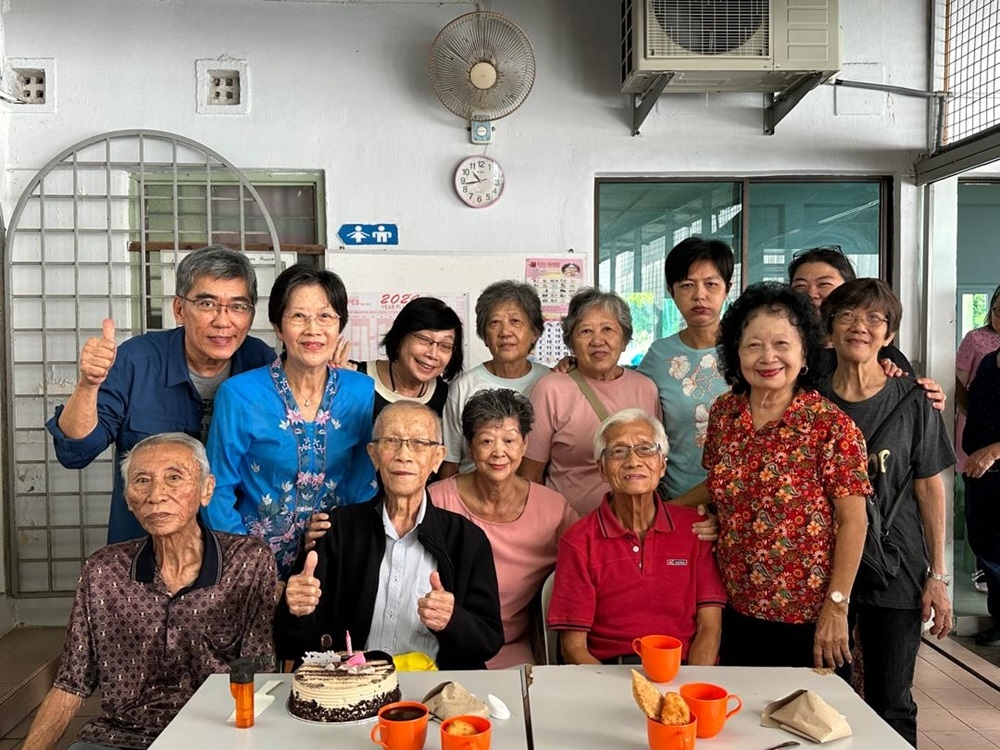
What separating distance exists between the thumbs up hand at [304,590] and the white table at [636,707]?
0.52 m

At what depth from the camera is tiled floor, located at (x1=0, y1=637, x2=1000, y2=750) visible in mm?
3057

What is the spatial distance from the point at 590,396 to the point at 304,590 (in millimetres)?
1200

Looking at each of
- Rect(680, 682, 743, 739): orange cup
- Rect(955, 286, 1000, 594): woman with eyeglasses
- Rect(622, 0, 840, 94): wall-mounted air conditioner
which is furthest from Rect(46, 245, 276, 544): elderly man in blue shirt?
Rect(955, 286, 1000, 594): woman with eyeglasses

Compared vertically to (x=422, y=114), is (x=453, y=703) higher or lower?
Answer: lower

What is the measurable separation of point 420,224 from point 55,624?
9.02 ft

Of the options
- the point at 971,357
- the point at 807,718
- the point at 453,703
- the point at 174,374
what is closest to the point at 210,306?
the point at 174,374

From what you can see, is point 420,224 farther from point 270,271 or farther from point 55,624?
point 55,624

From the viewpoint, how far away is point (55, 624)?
4152 mm

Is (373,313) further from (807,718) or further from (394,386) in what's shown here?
(807,718)

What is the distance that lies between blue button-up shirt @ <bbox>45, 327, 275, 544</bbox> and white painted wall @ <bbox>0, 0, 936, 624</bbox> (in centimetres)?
187

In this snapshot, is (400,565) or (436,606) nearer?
(436,606)

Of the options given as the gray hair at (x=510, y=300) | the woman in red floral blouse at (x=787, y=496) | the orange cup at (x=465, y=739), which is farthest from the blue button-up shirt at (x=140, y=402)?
the woman in red floral blouse at (x=787, y=496)

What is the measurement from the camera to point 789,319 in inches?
81.5

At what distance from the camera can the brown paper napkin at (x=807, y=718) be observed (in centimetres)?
146
